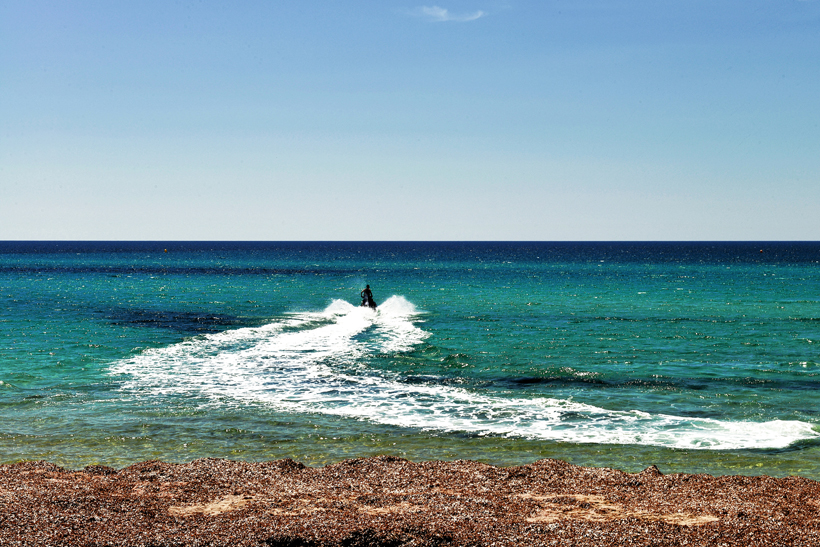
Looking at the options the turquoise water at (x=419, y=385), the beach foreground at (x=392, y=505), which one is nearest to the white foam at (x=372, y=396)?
the turquoise water at (x=419, y=385)

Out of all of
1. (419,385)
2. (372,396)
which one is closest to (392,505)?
(372,396)

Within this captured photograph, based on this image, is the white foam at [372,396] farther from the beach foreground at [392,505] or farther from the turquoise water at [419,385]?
the beach foreground at [392,505]

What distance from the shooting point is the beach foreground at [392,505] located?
348 inches

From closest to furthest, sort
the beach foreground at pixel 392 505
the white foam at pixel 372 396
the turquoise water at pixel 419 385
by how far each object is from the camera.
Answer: the beach foreground at pixel 392 505
the turquoise water at pixel 419 385
the white foam at pixel 372 396

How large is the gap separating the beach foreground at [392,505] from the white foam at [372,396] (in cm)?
376

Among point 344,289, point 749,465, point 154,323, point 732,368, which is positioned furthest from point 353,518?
point 344,289

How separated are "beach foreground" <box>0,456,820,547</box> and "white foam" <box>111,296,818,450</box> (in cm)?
376

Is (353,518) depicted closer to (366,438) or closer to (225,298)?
(366,438)

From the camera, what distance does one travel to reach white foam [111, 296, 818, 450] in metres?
15.9

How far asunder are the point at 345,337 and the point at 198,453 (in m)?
18.9

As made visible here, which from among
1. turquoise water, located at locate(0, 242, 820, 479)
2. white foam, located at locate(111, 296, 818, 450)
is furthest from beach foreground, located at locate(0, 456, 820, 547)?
white foam, located at locate(111, 296, 818, 450)

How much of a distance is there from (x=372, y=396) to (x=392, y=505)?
382 inches

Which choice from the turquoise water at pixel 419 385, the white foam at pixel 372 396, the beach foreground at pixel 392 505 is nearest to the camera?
the beach foreground at pixel 392 505

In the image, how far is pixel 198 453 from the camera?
14.4 meters
